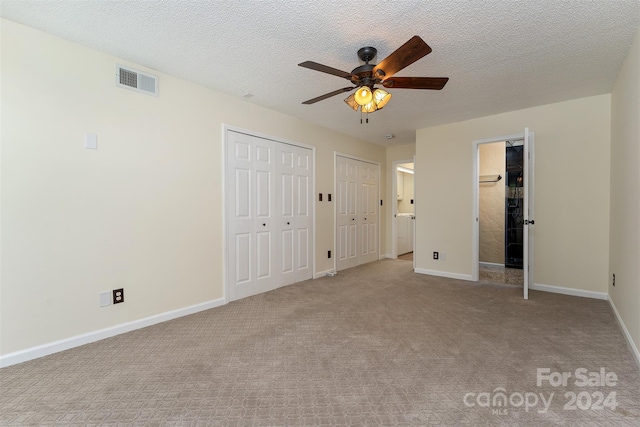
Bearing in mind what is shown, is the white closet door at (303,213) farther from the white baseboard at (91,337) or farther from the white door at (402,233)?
the white door at (402,233)

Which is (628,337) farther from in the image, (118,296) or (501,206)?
(118,296)

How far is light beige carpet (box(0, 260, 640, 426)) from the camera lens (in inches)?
60.3

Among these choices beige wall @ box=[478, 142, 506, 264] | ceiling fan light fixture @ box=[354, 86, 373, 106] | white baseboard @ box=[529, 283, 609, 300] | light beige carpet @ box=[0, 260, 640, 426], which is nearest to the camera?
light beige carpet @ box=[0, 260, 640, 426]

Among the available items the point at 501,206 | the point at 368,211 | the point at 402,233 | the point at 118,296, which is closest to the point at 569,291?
the point at 501,206

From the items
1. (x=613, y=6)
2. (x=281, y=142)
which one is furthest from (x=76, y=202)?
(x=613, y=6)

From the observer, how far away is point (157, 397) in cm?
168

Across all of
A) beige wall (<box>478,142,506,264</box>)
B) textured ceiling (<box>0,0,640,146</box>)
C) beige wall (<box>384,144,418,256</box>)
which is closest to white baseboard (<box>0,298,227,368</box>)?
textured ceiling (<box>0,0,640,146</box>)

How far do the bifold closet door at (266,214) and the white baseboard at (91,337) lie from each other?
0.57 m

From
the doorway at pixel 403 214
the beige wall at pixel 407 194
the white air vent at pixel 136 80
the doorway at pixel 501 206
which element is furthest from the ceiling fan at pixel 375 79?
the beige wall at pixel 407 194

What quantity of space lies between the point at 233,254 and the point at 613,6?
384 centimetres

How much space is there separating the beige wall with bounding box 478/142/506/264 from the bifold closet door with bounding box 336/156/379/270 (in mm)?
2132

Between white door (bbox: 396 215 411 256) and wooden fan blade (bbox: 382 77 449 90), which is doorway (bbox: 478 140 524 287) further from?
wooden fan blade (bbox: 382 77 449 90)

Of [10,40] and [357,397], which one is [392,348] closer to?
[357,397]

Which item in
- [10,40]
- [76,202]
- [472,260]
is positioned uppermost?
[10,40]
